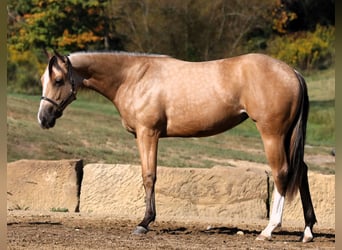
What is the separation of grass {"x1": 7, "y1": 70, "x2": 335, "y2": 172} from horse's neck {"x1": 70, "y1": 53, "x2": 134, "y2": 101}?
6609mm

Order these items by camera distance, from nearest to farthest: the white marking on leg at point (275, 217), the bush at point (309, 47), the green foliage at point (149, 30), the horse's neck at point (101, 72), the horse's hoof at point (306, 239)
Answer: the white marking on leg at point (275, 217) → the horse's hoof at point (306, 239) → the horse's neck at point (101, 72) → the green foliage at point (149, 30) → the bush at point (309, 47)

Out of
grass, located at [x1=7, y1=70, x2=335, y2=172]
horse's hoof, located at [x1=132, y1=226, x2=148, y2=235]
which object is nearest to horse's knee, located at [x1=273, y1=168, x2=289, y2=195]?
horse's hoof, located at [x1=132, y1=226, x2=148, y2=235]

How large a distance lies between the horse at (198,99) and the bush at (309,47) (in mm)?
23716

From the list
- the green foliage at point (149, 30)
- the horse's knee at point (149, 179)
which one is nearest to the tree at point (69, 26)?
the green foliage at point (149, 30)

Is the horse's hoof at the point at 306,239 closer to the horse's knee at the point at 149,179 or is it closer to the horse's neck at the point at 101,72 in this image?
the horse's knee at the point at 149,179

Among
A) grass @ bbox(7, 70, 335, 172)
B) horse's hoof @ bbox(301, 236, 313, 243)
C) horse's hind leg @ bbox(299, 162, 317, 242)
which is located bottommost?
grass @ bbox(7, 70, 335, 172)

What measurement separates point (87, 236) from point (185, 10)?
21.1m

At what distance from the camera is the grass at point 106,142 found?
53.7 ft

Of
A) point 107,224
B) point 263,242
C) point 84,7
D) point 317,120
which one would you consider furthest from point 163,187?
point 84,7

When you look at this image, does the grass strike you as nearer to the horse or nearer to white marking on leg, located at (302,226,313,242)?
the horse

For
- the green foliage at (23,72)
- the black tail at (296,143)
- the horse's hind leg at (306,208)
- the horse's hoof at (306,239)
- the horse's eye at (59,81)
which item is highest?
the horse's eye at (59,81)

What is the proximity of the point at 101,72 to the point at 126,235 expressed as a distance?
171cm

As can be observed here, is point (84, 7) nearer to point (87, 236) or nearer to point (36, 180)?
point (36, 180)

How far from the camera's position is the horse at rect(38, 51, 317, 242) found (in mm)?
7438
